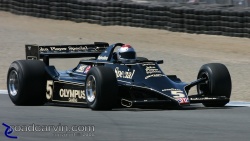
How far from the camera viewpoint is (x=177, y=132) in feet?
30.5

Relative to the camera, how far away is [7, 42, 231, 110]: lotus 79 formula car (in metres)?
11.3

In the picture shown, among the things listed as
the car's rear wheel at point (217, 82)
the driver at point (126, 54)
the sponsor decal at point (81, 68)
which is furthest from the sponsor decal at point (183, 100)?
the sponsor decal at point (81, 68)

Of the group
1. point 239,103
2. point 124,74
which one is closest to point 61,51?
point 124,74

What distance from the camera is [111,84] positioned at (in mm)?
11172

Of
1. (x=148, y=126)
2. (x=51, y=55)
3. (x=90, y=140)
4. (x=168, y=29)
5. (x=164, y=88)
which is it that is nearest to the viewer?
(x=90, y=140)

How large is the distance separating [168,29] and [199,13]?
2219mm

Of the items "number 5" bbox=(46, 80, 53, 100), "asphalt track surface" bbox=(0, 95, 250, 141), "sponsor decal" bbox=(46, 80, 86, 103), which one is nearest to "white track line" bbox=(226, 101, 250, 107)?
"asphalt track surface" bbox=(0, 95, 250, 141)

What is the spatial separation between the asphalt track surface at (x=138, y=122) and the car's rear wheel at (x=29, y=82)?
19 cm

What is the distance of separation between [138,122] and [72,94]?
2.26 meters

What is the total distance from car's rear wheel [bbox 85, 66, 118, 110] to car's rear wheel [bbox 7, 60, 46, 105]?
1274 mm

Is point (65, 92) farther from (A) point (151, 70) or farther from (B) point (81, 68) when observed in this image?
(A) point (151, 70)

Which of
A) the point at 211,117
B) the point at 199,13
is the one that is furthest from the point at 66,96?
the point at 199,13

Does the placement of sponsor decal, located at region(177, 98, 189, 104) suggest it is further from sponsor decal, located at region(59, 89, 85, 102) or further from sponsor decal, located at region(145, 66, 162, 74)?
sponsor decal, located at region(59, 89, 85, 102)

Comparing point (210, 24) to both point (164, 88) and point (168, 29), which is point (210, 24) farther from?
point (164, 88)
